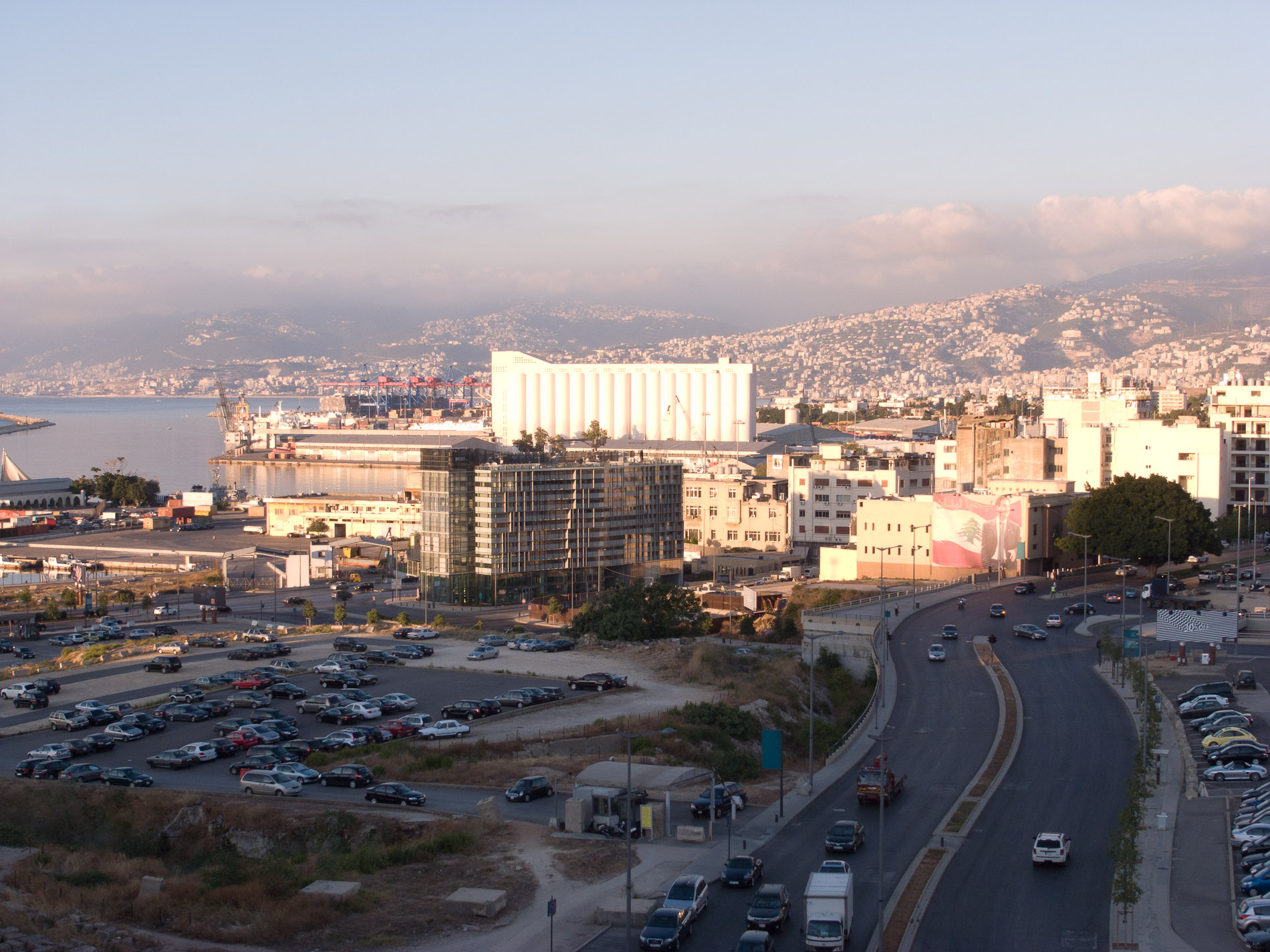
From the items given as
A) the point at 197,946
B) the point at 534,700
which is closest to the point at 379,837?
the point at 197,946

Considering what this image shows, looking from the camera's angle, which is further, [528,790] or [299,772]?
[299,772]

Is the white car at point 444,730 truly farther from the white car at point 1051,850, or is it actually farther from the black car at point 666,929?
the white car at point 1051,850

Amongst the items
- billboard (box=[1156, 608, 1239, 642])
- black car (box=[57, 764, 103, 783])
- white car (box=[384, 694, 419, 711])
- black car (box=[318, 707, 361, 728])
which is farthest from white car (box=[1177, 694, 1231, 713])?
black car (box=[57, 764, 103, 783])

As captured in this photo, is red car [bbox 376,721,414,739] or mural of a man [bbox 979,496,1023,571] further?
mural of a man [bbox 979,496,1023,571]

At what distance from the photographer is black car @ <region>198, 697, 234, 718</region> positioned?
2517 cm

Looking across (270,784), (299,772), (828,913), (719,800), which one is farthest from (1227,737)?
(270,784)

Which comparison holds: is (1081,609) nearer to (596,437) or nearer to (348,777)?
(348,777)

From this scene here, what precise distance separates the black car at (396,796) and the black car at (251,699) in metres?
8.75

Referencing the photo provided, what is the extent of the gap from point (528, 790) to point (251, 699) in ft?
33.5

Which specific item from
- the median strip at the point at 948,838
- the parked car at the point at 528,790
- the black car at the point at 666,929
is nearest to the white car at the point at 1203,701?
the median strip at the point at 948,838

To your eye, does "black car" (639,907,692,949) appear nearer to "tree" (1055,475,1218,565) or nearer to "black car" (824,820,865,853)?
"black car" (824,820,865,853)

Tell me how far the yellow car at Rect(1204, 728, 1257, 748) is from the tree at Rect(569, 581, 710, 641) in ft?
55.9

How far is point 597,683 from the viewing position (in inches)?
1109

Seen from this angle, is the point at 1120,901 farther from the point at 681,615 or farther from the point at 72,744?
the point at 681,615
